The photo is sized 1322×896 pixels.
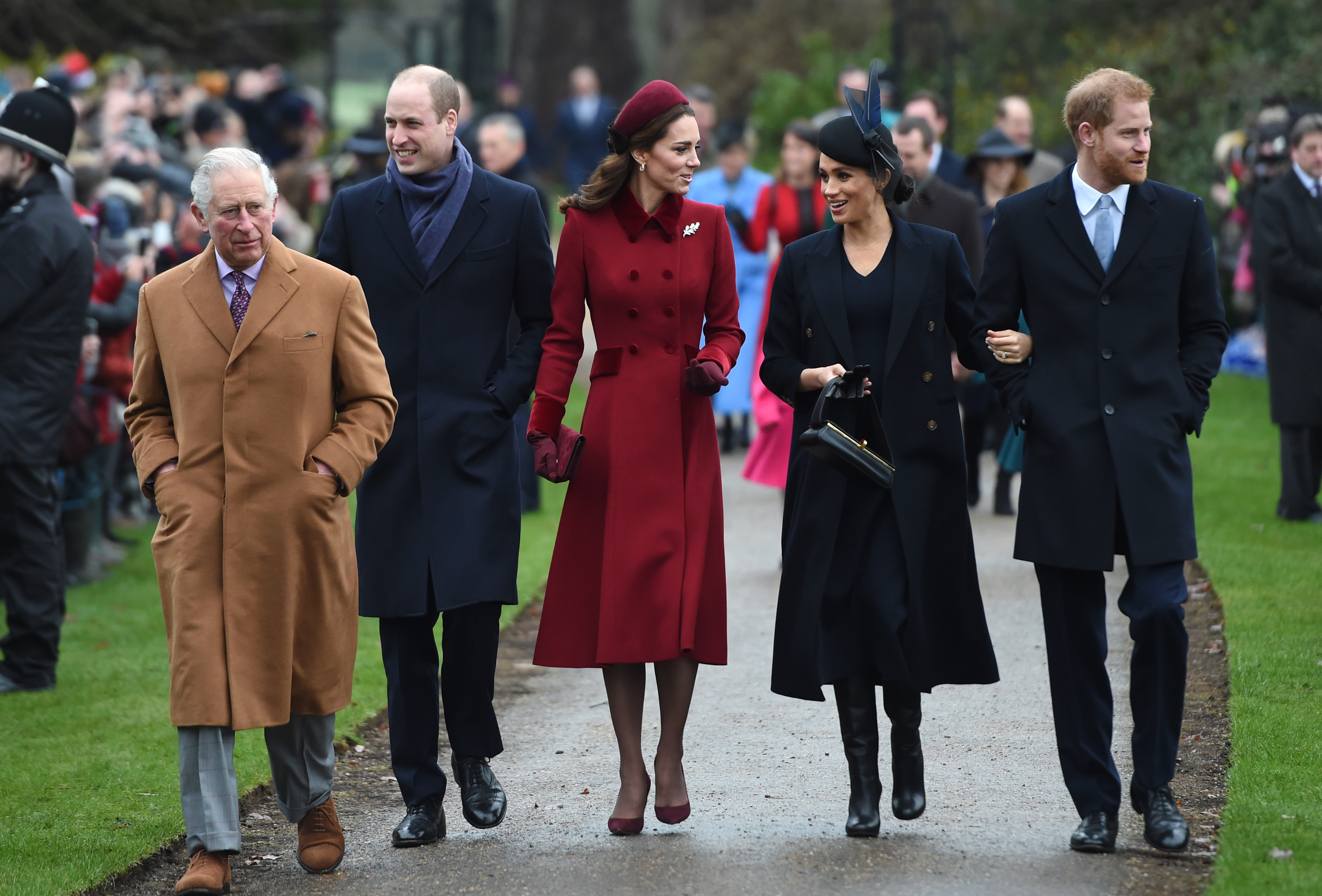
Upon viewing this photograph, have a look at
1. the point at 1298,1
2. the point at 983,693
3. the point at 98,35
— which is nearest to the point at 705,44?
the point at 98,35

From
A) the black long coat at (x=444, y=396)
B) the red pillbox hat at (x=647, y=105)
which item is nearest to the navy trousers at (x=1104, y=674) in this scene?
the black long coat at (x=444, y=396)

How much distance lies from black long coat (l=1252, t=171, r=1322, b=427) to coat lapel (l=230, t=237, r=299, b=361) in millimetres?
6830

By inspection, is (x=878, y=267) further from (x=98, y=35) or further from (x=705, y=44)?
(x=705, y=44)

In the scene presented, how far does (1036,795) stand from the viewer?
18.6 feet

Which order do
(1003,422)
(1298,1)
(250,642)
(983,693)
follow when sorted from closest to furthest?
(250,642)
(983,693)
(1003,422)
(1298,1)

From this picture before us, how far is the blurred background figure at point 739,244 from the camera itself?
42.0 ft

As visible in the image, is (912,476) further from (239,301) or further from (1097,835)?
(239,301)

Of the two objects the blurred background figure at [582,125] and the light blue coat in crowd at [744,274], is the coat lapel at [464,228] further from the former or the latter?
the blurred background figure at [582,125]

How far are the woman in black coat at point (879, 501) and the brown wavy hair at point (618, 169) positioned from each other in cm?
47

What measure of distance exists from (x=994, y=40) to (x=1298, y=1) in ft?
18.6

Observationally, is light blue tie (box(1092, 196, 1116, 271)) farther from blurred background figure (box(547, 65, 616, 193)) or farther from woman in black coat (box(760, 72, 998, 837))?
blurred background figure (box(547, 65, 616, 193))

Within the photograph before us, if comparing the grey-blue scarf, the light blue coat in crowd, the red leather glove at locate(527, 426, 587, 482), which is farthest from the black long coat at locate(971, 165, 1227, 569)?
the light blue coat in crowd

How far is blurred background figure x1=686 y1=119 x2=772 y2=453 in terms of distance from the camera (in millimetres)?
12797

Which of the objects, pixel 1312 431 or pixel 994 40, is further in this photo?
pixel 994 40
